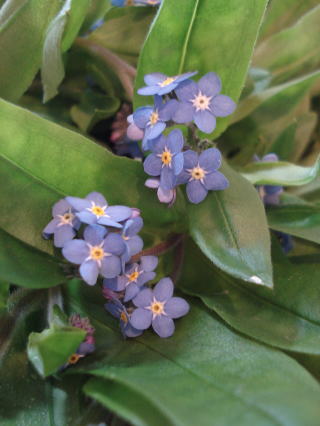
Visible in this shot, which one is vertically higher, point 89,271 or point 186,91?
point 186,91

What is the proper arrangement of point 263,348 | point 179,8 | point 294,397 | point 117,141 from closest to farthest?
point 294,397 → point 263,348 → point 179,8 → point 117,141

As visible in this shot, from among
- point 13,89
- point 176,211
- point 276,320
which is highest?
point 13,89

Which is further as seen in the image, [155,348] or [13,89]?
[13,89]

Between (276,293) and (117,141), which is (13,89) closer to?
(117,141)

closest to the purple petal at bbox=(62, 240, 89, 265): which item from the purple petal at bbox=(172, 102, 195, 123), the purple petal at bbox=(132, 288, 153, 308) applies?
the purple petal at bbox=(132, 288, 153, 308)

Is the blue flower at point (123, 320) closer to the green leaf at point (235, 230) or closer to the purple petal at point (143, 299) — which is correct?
the purple petal at point (143, 299)

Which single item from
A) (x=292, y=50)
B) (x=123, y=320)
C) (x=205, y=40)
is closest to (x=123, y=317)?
(x=123, y=320)

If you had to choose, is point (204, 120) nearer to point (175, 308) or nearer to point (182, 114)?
point (182, 114)

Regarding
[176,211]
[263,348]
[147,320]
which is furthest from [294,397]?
[176,211]
